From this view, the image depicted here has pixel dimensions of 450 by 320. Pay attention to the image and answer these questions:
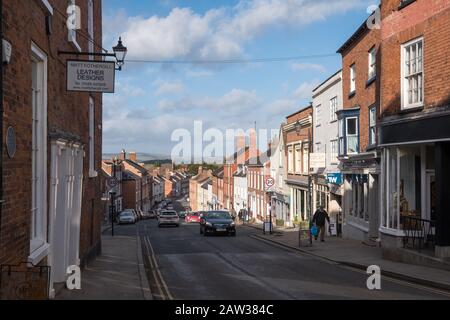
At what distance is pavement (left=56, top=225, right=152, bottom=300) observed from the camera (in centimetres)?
1150

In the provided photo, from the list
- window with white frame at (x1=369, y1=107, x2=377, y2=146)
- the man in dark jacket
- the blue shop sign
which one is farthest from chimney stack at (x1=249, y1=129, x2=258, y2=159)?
window with white frame at (x1=369, y1=107, x2=377, y2=146)

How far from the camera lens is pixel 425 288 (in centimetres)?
1275

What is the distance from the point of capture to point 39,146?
983 cm

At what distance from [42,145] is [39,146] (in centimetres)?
9

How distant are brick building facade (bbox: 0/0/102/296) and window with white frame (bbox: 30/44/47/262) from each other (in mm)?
17

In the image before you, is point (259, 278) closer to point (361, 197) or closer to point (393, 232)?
point (393, 232)

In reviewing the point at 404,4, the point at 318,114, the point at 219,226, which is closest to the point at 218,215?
the point at 219,226

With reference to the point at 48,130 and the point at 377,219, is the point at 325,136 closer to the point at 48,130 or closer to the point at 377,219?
the point at 377,219

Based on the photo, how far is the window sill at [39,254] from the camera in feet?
29.3

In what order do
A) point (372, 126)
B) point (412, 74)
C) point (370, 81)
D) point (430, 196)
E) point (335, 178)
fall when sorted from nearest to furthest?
point (412, 74), point (430, 196), point (370, 81), point (372, 126), point (335, 178)

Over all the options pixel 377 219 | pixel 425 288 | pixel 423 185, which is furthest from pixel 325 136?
pixel 425 288

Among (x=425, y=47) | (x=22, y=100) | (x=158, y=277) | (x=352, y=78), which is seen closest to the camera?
(x=22, y=100)

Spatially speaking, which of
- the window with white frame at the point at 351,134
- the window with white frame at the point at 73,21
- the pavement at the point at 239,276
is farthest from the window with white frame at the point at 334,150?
the window with white frame at the point at 73,21
